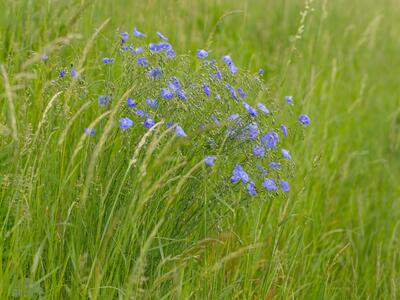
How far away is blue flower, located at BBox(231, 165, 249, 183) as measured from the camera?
2.23m

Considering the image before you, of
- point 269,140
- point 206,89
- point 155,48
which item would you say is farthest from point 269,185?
point 155,48

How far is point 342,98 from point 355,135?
331mm

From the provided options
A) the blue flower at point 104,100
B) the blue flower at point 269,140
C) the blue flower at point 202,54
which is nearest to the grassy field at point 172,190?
the blue flower at point 104,100

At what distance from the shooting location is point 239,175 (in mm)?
2238

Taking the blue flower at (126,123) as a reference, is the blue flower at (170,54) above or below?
above

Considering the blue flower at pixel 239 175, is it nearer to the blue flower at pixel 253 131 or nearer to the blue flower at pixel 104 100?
the blue flower at pixel 253 131

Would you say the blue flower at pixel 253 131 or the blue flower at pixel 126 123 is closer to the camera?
the blue flower at pixel 126 123

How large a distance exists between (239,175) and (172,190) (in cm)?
22

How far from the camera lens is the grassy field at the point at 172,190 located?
80.4 inches

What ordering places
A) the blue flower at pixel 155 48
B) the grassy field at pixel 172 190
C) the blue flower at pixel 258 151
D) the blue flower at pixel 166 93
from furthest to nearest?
the blue flower at pixel 155 48
the blue flower at pixel 258 151
the blue flower at pixel 166 93
the grassy field at pixel 172 190

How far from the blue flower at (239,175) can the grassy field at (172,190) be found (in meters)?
0.09

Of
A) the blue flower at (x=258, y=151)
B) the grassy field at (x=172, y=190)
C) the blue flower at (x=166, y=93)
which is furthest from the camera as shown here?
the blue flower at (x=258, y=151)

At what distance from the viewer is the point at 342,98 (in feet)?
14.6

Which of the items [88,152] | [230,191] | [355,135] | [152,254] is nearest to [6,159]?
[88,152]
